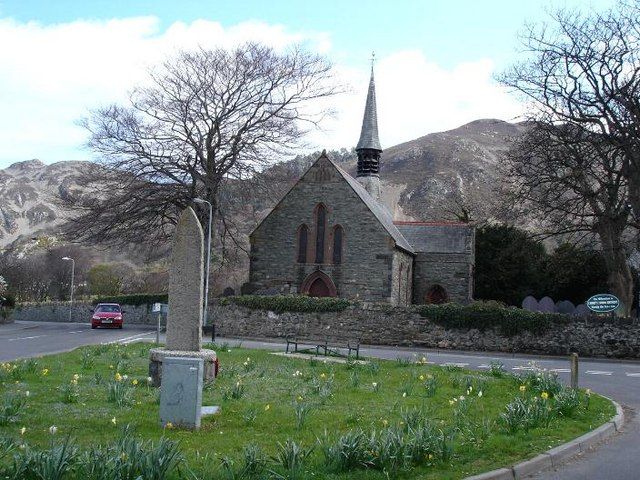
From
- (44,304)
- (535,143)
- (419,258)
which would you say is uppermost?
(535,143)

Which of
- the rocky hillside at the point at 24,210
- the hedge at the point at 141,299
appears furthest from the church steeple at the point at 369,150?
the rocky hillside at the point at 24,210

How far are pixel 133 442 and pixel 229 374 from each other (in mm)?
8312

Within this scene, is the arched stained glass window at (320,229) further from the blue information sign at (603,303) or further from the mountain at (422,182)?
the mountain at (422,182)

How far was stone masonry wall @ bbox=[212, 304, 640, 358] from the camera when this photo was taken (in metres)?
28.1

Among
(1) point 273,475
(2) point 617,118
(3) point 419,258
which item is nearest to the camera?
(1) point 273,475

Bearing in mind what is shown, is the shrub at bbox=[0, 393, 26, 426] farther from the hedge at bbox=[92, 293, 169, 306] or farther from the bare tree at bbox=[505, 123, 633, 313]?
the hedge at bbox=[92, 293, 169, 306]

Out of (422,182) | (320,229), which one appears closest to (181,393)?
(320,229)

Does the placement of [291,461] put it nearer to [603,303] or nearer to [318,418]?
[318,418]

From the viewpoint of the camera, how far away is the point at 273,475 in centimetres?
614

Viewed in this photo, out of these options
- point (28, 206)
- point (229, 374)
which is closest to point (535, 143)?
point (229, 374)

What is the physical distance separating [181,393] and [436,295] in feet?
128

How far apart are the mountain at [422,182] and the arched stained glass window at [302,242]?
122ft

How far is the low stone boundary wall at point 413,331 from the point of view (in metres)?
28.1

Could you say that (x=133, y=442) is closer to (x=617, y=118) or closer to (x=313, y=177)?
(x=617, y=118)
